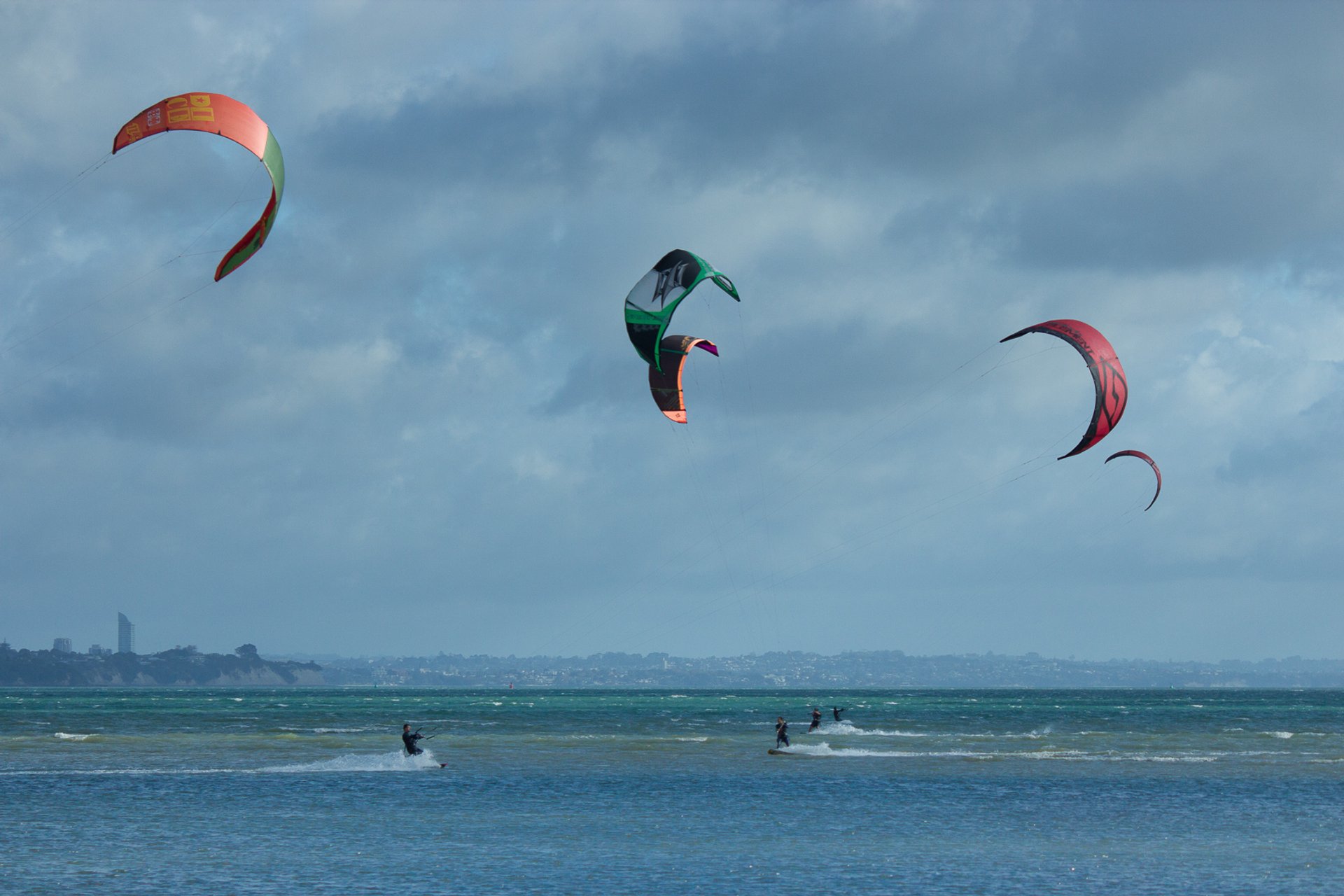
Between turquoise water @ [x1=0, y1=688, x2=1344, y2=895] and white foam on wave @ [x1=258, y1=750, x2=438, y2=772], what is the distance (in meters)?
0.19

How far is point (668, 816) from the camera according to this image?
29922 mm

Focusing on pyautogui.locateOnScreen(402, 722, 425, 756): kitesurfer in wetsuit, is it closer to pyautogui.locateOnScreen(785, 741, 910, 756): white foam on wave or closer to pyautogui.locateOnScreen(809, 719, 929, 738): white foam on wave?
pyautogui.locateOnScreen(785, 741, 910, 756): white foam on wave

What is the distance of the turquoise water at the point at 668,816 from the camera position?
22062 mm

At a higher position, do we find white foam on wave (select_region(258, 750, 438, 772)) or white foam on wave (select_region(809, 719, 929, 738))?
white foam on wave (select_region(258, 750, 438, 772))

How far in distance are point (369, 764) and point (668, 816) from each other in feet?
54.9

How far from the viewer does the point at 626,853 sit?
80.3 feet

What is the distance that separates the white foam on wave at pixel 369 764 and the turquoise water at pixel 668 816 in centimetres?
19

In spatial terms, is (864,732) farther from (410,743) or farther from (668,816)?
(668,816)

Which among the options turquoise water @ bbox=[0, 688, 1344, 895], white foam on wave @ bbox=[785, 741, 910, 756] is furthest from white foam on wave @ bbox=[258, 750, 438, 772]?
white foam on wave @ bbox=[785, 741, 910, 756]

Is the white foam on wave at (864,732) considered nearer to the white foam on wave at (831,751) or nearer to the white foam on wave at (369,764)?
the white foam on wave at (831,751)

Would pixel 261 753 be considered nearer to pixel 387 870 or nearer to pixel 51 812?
pixel 51 812

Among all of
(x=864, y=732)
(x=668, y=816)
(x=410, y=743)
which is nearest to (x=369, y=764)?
(x=410, y=743)

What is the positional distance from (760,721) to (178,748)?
128ft

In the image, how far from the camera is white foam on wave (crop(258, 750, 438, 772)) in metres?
41.2
